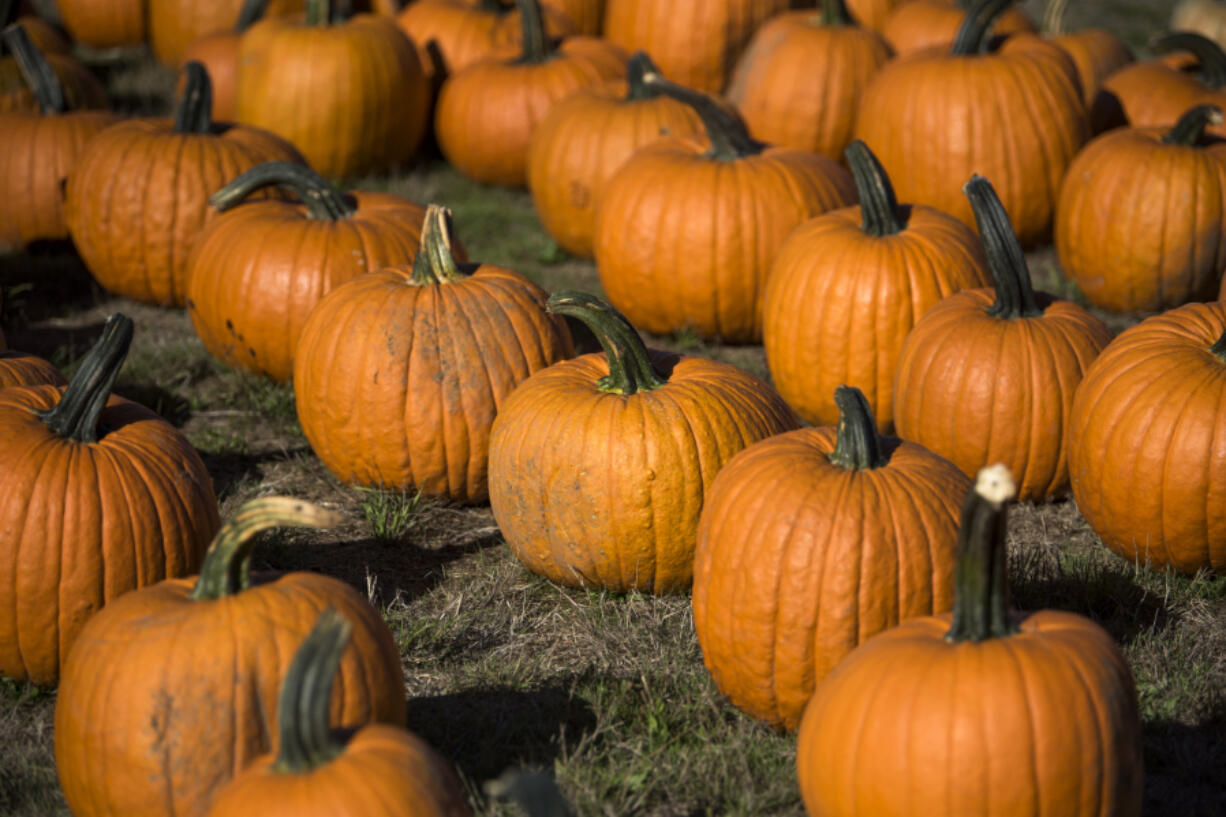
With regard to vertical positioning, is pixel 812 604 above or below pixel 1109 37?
below

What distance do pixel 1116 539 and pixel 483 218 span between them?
508 cm

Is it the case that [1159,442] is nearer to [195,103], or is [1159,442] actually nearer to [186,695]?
[186,695]

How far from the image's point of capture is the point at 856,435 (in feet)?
11.5

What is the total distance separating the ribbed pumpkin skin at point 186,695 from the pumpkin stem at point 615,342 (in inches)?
55.5

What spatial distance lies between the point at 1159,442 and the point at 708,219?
100 inches

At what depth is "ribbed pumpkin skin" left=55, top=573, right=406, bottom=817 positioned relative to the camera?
2957mm

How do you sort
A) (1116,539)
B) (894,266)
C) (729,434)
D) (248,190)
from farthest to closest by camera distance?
(248,190) → (894,266) → (1116,539) → (729,434)

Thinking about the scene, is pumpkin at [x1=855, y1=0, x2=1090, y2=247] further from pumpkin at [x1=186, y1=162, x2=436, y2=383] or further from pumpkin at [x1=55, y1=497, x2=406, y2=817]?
pumpkin at [x1=55, y1=497, x2=406, y2=817]

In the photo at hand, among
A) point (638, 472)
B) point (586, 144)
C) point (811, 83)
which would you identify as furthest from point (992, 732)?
point (811, 83)

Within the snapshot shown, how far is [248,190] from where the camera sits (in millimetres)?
5961

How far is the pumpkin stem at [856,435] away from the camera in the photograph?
3.51 metres

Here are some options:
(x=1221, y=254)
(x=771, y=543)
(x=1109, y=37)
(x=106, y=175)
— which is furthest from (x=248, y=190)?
(x=1109, y=37)

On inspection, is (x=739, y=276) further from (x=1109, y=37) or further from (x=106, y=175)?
(x=1109, y=37)

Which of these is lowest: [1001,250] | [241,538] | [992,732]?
[992,732]
